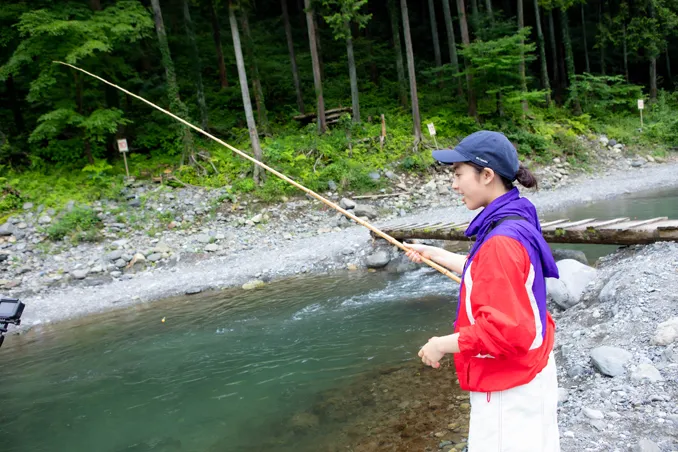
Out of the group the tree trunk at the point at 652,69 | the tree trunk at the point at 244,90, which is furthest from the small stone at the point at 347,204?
the tree trunk at the point at 652,69

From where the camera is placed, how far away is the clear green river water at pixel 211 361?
5406 millimetres

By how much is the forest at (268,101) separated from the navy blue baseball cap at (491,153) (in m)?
13.9

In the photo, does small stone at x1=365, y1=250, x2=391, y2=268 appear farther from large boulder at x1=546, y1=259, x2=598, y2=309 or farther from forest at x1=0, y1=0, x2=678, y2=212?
forest at x1=0, y1=0, x2=678, y2=212

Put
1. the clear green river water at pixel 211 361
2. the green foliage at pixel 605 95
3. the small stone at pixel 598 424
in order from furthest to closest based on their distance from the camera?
the green foliage at pixel 605 95
the clear green river water at pixel 211 361
the small stone at pixel 598 424

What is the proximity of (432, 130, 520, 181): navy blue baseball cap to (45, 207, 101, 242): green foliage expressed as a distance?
1363 cm

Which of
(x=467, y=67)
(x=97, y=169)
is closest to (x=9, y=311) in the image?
(x=97, y=169)

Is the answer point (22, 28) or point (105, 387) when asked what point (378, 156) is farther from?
point (105, 387)

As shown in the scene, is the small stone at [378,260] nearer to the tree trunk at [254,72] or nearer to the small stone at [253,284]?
the small stone at [253,284]

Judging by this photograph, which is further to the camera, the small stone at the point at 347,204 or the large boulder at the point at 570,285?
the small stone at the point at 347,204

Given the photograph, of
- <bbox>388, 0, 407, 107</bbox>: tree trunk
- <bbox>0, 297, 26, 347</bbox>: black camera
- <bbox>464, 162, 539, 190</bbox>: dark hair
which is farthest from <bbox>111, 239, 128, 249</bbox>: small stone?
<bbox>388, 0, 407, 107</bbox>: tree trunk

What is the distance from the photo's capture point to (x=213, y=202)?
15.2 m

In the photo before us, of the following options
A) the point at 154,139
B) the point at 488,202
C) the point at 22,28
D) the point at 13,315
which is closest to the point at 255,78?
the point at 154,139

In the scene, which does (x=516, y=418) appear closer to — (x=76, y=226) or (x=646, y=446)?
(x=646, y=446)

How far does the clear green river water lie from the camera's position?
5406mm
